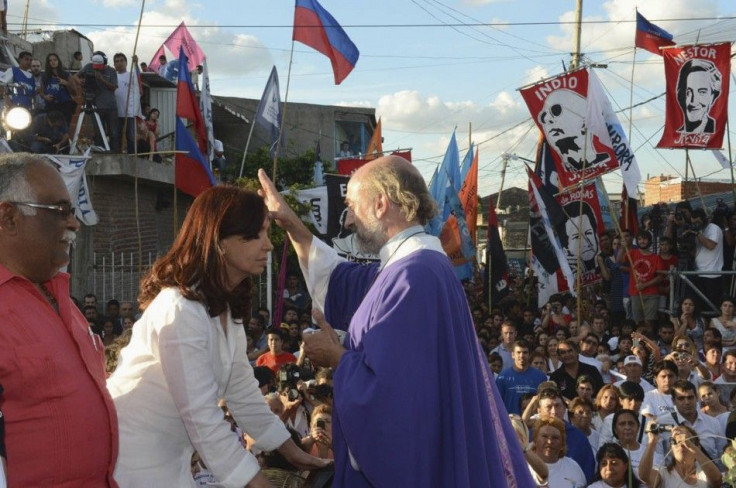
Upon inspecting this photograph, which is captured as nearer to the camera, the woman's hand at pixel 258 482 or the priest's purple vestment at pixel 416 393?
the woman's hand at pixel 258 482

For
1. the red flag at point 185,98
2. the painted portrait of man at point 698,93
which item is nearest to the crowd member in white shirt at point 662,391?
the painted portrait of man at point 698,93

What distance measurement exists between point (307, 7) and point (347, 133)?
27701mm

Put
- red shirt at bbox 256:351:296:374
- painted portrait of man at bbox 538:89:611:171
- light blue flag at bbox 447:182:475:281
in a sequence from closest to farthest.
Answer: red shirt at bbox 256:351:296:374 → painted portrait of man at bbox 538:89:611:171 → light blue flag at bbox 447:182:475:281

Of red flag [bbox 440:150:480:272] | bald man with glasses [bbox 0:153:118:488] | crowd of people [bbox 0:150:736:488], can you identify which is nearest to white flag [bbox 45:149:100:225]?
red flag [bbox 440:150:480:272]

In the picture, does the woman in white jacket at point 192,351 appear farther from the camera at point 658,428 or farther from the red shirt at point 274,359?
the red shirt at point 274,359

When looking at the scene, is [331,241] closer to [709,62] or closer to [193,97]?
[193,97]

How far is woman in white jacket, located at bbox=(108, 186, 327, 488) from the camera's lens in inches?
137

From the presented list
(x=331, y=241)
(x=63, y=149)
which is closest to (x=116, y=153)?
(x=63, y=149)

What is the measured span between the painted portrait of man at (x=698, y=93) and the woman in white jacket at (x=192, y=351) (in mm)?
12734

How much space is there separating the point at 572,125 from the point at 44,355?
1326 centimetres

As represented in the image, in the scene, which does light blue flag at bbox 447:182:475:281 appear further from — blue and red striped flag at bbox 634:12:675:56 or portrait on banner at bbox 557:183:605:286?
blue and red striped flag at bbox 634:12:675:56

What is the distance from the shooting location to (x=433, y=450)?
146 inches

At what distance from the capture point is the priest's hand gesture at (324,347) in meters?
3.88

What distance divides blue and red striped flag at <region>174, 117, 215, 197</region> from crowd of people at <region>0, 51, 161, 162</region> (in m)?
2.34
